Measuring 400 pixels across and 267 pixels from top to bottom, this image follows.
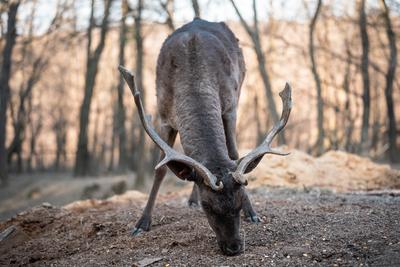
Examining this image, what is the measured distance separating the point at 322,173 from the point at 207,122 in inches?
268

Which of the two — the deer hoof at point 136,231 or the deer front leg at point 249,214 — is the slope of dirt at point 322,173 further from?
the deer hoof at point 136,231

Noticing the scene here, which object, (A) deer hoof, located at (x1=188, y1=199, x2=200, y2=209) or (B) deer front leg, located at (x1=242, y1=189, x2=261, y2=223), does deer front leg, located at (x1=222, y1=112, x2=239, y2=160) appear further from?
(A) deer hoof, located at (x1=188, y1=199, x2=200, y2=209)

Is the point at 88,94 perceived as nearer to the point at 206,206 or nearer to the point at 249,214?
the point at 249,214

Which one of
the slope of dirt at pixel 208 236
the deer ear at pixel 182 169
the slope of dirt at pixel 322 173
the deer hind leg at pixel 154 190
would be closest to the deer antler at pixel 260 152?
the deer ear at pixel 182 169

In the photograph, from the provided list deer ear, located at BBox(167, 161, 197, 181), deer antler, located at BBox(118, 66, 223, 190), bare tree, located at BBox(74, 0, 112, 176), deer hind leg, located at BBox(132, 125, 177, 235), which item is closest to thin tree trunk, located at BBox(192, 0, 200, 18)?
bare tree, located at BBox(74, 0, 112, 176)

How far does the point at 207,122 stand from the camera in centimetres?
552

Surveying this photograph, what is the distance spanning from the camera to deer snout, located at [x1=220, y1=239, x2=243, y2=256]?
469 centimetres

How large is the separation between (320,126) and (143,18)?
860cm

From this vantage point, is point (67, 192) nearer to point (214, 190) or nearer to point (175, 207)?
point (175, 207)

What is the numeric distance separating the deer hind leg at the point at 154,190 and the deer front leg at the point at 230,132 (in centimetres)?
80

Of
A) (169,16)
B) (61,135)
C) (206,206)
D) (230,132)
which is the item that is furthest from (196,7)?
(61,135)

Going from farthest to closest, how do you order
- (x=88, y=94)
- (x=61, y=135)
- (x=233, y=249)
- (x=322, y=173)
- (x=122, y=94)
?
(x=61, y=135) → (x=122, y=94) → (x=88, y=94) → (x=322, y=173) → (x=233, y=249)

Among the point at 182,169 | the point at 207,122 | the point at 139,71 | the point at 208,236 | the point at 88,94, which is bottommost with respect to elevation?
the point at 208,236

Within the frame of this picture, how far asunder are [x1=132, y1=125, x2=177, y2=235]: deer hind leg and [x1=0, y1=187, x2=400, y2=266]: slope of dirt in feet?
0.70
